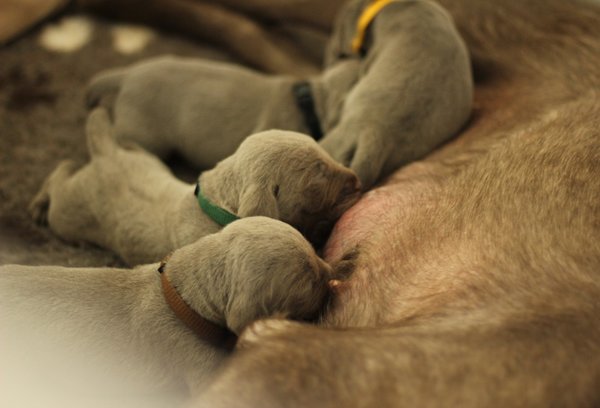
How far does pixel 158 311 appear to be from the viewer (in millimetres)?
1151

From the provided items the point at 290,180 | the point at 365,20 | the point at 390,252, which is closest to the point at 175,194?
the point at 290,180

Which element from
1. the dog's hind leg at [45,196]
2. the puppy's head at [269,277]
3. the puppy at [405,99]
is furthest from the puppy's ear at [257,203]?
the dog's hind leg at [45,196]

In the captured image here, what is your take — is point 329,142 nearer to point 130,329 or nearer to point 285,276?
point 285,276

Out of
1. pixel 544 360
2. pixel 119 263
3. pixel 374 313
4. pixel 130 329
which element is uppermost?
pixel 544 360

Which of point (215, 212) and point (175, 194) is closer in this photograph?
point (215, 212)

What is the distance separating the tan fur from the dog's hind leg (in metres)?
0.71

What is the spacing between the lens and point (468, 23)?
2.01 meters

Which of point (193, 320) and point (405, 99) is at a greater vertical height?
point (405, 99)

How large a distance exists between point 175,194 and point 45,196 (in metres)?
0.39

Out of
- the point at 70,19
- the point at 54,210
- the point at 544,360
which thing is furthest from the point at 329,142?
the point at 70,19

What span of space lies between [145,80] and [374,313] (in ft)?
3.32

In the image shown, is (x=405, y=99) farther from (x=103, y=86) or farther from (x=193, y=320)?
(x=103, y=86)

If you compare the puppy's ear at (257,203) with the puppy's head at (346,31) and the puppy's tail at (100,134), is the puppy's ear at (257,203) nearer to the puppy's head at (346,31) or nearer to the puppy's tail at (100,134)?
the puppy's tail at (100,134)

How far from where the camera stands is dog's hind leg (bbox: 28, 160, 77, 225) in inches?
65.0
